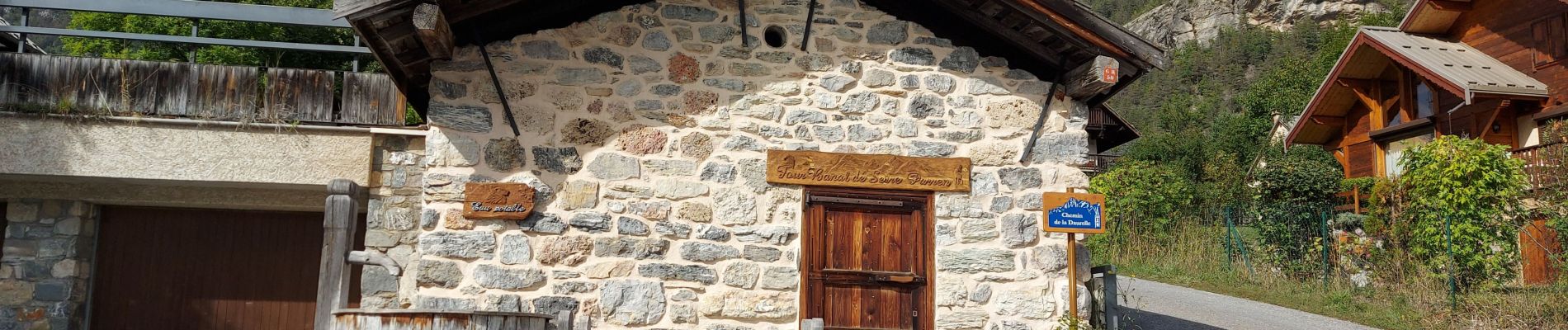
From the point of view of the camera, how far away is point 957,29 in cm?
724

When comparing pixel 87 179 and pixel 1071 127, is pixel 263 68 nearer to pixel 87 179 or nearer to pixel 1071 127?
pixel 87 179

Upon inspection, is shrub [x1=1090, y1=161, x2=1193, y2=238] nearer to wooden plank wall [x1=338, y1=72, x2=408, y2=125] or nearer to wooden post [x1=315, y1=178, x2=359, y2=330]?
wooden plank wall [x1=338, y1=72, x2=408, y2=125]

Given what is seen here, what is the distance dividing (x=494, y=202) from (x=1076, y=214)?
3.81 meters

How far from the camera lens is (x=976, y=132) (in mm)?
7070

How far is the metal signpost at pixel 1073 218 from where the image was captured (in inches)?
265

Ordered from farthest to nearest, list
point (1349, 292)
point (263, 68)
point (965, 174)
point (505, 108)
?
point (1349, 292) → point (263, 68) → point (965, 174) → point (505, 108)

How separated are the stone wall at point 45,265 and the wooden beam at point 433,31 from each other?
3831mm

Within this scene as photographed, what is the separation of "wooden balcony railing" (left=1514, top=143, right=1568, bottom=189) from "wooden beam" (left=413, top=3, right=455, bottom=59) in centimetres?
1155

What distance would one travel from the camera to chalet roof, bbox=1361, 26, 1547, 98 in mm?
13773

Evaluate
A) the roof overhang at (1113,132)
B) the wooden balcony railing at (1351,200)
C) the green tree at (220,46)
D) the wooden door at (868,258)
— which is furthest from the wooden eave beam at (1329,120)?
the green tree at (220,46)

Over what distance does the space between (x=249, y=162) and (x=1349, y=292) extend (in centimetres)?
1134

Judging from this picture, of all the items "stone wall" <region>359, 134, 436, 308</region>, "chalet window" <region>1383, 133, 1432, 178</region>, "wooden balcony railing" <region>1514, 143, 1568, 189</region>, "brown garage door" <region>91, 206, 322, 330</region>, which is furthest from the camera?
"chalet window" <region>1383, 133, 1432, 178</region>

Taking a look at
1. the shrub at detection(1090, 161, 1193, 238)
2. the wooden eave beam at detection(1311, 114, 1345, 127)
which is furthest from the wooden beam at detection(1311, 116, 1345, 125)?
the shrub at detection(1090, 161, 1193, 238)

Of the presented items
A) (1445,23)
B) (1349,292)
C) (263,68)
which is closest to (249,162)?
(263,68)
